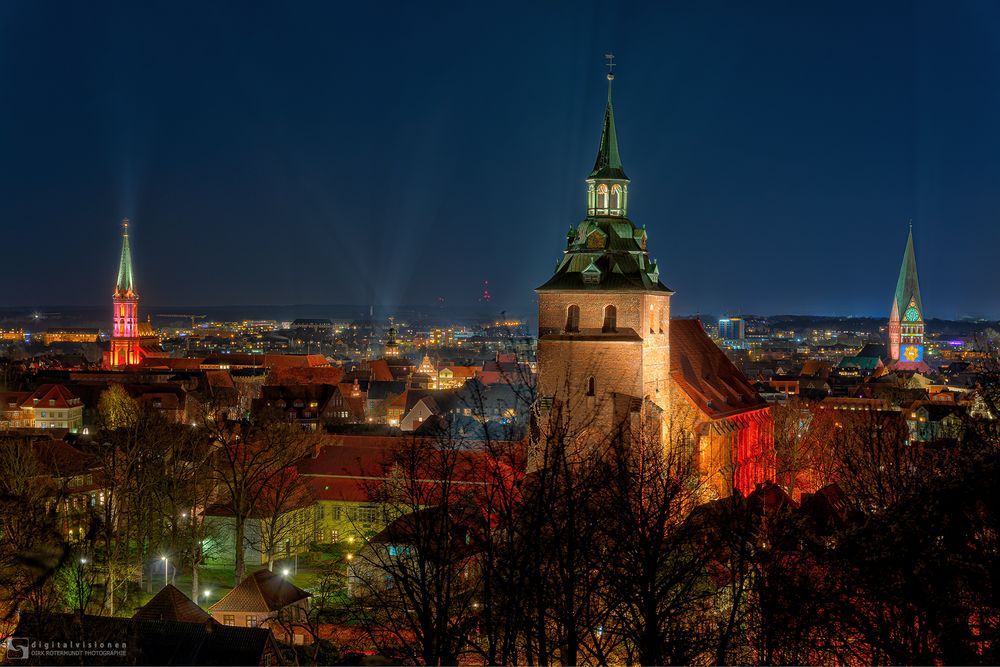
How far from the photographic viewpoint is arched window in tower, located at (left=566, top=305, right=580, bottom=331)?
38531 millimetres

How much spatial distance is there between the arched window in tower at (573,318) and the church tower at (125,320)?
89211 mm

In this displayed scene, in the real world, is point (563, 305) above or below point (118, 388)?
above

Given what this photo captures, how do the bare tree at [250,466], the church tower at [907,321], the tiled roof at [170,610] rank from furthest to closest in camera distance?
the church tower at [907,321]
the bare tree at [250,466]
the tiled roof at [170,610]

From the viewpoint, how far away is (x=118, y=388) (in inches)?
2849

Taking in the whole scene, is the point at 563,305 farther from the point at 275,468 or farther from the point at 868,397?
the point at 868,397

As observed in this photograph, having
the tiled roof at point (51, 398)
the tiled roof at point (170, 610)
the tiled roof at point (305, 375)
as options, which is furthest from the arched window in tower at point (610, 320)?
the tiled roof at point (305, 375)

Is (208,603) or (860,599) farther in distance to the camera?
(208,603)

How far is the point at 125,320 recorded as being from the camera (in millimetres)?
123625

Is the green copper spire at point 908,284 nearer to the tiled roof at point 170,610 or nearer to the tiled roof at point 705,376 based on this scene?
the tiled roof at point 705,376

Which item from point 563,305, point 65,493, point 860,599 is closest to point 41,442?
point 65,493

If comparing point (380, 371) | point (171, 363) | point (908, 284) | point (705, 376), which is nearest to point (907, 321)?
point (908, 284)

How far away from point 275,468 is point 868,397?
6108cm

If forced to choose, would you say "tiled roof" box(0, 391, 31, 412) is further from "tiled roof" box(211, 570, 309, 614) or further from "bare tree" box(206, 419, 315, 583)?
"tiled roof" box(211, 570, 309, 614)

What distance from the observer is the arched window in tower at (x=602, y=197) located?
Result: 40.1 m
